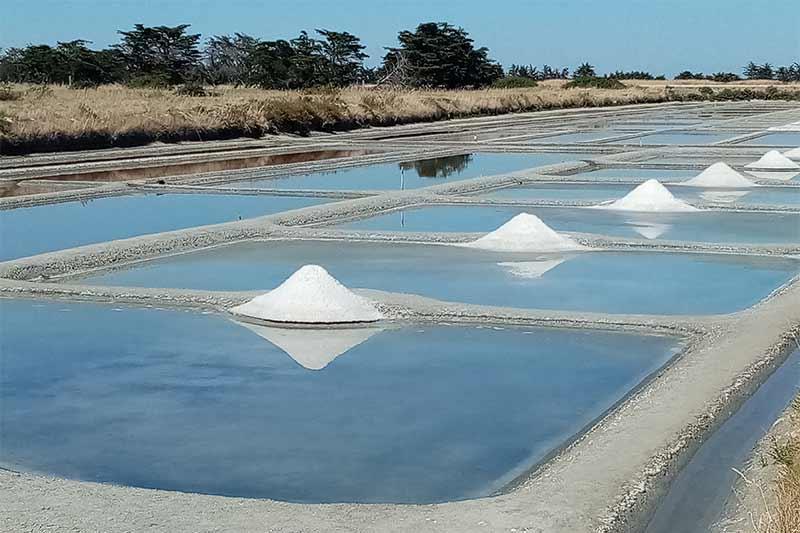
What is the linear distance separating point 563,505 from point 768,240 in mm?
7651

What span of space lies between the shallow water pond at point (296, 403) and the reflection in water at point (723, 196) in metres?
8.47

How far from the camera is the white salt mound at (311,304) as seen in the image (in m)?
7.57

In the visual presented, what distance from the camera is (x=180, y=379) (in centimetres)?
625

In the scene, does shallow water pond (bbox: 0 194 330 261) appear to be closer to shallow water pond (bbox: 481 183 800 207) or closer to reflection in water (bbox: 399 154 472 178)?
shallow water pond (bbox: 481 183 800 207)

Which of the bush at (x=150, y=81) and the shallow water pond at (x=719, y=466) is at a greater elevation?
the bush at (x=150, y=81)

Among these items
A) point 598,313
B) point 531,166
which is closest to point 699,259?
point 598,313

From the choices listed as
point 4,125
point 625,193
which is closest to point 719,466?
point 625,193

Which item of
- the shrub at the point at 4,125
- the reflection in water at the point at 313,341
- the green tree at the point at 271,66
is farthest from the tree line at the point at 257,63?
the reflection in water at the point at 313,341

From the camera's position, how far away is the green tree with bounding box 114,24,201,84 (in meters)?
62.6

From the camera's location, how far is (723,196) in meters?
15.8

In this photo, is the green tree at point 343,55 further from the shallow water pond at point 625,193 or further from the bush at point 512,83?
the shallow water pond at point 625,193

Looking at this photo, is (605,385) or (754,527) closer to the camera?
(754,527)

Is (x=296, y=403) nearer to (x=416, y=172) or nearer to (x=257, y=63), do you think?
(x=416, y=172)

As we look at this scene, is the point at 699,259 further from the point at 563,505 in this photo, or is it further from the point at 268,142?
the point at 268,142
